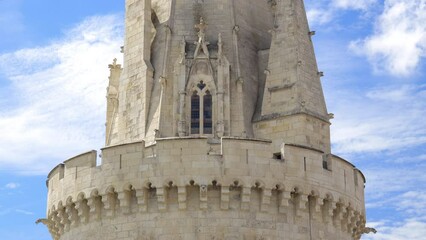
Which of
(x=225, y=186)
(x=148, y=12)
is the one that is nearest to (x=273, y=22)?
(x=148, y=12)

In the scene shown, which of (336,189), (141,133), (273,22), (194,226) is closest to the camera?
(194,226)

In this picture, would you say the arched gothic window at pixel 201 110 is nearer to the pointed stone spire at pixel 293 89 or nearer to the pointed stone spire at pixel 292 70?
the pointed stone spire at pixel 293 89

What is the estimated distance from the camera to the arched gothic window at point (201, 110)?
27.6 meters

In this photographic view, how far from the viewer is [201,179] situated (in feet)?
80.3

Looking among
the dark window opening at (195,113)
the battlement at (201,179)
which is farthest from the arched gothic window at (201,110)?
the battlement at (201,179)

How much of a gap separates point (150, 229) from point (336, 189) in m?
5.68

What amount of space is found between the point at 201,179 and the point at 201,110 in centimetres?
383

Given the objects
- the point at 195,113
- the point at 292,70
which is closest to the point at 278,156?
the point at 195,113

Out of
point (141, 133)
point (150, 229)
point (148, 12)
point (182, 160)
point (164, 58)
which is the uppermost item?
point (148, 12)

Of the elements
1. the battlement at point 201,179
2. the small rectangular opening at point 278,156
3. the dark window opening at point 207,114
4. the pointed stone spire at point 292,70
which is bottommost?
the battlement at point 201,179

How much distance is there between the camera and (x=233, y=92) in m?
28.3

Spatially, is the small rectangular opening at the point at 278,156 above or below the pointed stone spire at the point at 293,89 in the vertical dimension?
below

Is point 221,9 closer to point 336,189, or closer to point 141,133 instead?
point 141,133

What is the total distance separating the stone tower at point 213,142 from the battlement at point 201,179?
1.2 inches
